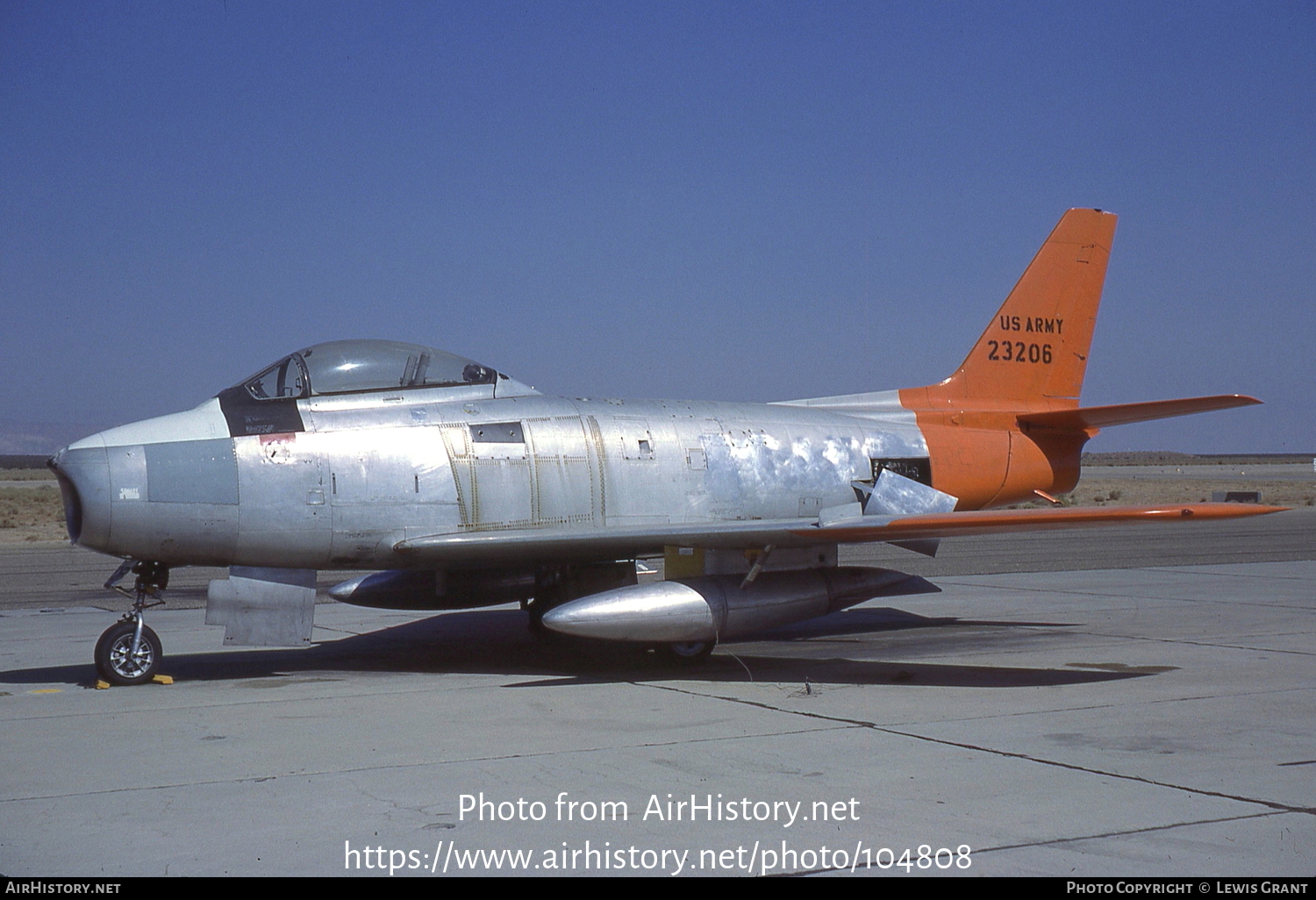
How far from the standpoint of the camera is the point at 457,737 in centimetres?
735

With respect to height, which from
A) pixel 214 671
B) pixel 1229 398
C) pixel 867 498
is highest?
pixel 1229 398

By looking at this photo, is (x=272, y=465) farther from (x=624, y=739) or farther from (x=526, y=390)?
(x=624, y=739)

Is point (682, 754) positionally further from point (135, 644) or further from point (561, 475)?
point (135, 644)

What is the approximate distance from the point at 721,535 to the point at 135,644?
468 cm

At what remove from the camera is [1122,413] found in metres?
12.7

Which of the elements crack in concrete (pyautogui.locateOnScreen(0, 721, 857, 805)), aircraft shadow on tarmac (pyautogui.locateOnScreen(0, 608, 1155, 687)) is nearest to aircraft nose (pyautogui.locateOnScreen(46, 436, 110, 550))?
aircraft shadow on tarmac (pyautogui.locateOnScreen(0, 608, 1155, 687))

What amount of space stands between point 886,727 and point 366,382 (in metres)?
5.18

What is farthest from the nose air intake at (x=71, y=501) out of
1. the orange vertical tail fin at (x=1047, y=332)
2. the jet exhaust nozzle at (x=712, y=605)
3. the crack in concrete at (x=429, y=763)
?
the orange vertical tail fin at (x=1047, y=332)

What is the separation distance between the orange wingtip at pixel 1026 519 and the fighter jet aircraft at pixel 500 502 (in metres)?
0.02

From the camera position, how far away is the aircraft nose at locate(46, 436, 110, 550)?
29.2ft

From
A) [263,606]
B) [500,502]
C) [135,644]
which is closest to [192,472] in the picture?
[263,606]

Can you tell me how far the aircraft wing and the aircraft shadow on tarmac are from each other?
1049 mm
